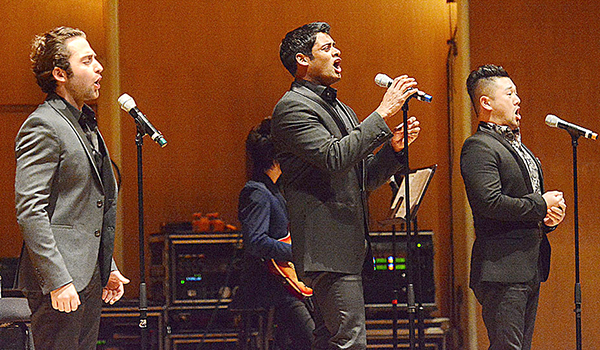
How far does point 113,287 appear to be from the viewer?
2.85m

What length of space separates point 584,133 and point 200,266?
253cm

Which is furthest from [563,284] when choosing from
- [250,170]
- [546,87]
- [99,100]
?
[99,100]

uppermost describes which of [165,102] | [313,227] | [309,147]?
[165,102]

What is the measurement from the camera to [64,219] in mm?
2510

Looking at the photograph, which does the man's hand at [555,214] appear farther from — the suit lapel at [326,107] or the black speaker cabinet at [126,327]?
the black speaker cabinet at [126,327]

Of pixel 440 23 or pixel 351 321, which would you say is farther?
pixel 440 23

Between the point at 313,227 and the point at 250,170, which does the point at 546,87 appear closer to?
the point at 250,170

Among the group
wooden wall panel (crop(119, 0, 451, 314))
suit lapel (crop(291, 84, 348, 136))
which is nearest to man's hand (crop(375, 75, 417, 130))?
suit lapel (crop(291, 84, 348, 136))

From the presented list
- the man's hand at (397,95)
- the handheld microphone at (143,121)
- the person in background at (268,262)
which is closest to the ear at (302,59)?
the man's hand at (397,95)

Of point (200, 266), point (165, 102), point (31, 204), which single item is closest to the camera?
point (31, 204)

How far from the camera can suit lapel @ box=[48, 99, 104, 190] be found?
2.61m

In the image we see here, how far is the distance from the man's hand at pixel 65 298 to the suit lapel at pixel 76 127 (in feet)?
1.37

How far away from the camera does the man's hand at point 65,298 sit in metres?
2.39

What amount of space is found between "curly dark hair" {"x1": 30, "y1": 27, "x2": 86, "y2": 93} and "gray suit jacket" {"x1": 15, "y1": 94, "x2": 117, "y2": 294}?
0.08m
